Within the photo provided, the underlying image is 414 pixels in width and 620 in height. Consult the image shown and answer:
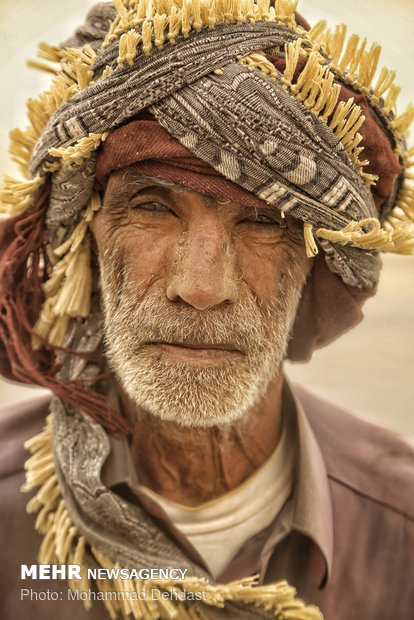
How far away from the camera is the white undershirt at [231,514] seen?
129 cm

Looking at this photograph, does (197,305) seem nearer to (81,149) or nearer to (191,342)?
(191,342)

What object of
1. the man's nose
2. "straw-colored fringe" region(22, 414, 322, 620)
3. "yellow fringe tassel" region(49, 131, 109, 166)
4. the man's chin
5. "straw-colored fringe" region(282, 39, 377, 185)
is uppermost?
"straw-colored fringe" region(282, 39, 377, 185)

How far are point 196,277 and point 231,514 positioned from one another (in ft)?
1.99

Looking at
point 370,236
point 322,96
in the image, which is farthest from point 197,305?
point 322,96

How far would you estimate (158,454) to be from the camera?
1354 mm

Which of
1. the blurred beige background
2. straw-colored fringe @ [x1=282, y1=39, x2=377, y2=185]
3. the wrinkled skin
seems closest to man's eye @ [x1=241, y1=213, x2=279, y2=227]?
the wrinkled skin

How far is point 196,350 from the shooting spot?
1162mm

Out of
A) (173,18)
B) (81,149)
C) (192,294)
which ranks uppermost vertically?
(173,18)

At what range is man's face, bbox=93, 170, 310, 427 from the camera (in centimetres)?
112

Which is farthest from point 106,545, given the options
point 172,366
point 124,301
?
point 124,301

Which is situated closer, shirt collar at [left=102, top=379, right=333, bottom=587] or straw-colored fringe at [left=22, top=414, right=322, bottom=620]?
straw-colored fringe at [left=22, top=414, right=322, bottom=620]

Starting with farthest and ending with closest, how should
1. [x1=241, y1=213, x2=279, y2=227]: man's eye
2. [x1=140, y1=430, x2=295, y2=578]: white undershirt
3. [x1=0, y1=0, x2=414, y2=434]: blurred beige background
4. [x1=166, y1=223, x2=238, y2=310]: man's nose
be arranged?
[x1=0, y1=0, x2=414, y2=434]: blurred beige background
[x1=140, y1=430, x2=295, y2=578]: white undershirt
[x1=241, y1=213, x2=279, y2=227]: man's eye
[x1=166, y1=223, x2=238, y2=310]: man's nose

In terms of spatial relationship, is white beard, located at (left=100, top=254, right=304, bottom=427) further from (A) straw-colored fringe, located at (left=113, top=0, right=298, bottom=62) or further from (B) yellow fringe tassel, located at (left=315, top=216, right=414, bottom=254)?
(A) straw-colored fringe, located at (left=113, top=0, right=298, bottom=62)

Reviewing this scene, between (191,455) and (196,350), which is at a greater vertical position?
(196,350)
